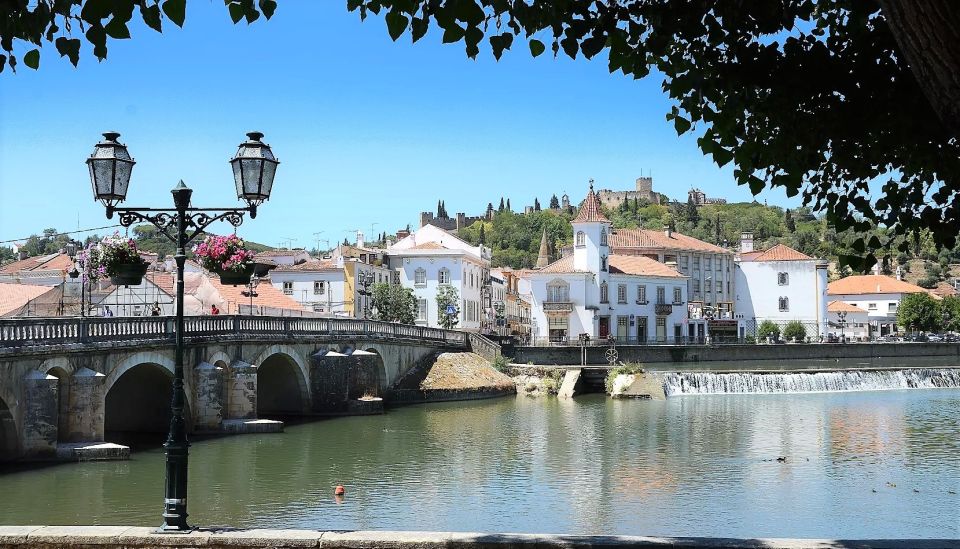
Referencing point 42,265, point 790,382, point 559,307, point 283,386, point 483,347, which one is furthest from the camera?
point 559,307

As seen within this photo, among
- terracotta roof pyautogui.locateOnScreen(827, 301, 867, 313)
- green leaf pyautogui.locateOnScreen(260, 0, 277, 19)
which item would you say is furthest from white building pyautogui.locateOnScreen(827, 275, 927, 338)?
green leaf pyautogui.locateOnScreen(260, 0, 277, 19)

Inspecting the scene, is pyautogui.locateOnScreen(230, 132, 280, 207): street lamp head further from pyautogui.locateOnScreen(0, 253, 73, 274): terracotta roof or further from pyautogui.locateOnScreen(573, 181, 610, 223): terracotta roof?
pyautogui.locateOnScreen(573, 181, 610, 223): terracotta roof

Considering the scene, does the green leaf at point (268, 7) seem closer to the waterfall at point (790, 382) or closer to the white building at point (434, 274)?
the waterfall at point (790, 382)

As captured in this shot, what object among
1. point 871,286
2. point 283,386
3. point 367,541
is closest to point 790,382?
point 283,386

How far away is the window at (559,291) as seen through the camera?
248 ft

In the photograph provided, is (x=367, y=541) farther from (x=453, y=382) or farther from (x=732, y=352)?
(x=732, y=352)

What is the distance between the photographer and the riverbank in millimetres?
9117

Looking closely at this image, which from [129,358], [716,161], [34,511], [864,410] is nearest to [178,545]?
[716,161]

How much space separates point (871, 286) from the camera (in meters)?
109

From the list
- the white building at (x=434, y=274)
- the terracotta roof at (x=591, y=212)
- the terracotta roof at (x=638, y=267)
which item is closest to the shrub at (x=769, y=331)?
the terracotta roof at (x=638, y=267)

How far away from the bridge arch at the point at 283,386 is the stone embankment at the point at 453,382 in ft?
23.7

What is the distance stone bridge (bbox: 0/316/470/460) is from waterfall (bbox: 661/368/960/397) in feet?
42.7

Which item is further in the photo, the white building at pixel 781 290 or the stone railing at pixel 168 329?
the white building at pixel 781 290

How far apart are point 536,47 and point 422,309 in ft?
228
